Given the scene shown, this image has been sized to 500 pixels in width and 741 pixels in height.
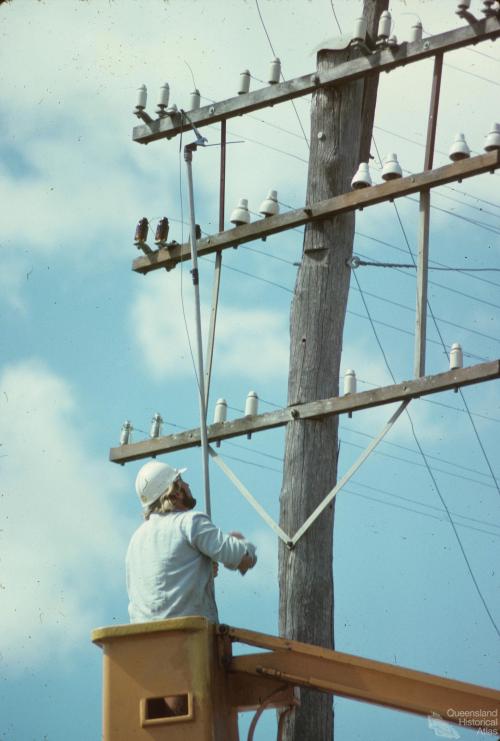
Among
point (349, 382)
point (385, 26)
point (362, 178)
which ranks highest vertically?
point (385, 26)

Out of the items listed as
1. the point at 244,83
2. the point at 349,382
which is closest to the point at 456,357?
the point at 349,382

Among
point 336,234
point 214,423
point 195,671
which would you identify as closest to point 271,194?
point 336,234

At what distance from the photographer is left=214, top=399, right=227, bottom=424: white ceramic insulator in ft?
42.3

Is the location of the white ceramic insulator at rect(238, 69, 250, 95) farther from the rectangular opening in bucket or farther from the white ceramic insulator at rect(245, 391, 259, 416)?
the rectangular opening in bucket

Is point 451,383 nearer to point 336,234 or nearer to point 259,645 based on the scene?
point 336,234

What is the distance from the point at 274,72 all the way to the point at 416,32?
130cm

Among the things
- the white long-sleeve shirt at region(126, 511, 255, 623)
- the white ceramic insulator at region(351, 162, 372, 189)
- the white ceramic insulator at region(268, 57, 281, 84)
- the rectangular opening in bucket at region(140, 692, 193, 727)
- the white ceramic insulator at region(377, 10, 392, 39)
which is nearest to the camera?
the rectangular opening in bucket at region(140, 692, 193, 727)

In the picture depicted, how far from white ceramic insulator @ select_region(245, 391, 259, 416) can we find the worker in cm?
255

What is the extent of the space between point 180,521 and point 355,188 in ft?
11.9

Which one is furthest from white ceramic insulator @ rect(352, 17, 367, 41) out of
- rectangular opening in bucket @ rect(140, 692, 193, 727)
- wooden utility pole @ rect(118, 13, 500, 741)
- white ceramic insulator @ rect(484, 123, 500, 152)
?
rectangular opening in bucket @ rect(140, 692, 193, 727)

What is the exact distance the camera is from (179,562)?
1007 cm

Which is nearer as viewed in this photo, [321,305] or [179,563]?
[179,563]

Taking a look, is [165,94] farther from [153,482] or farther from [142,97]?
[153,482]

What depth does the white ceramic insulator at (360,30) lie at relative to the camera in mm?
12812
